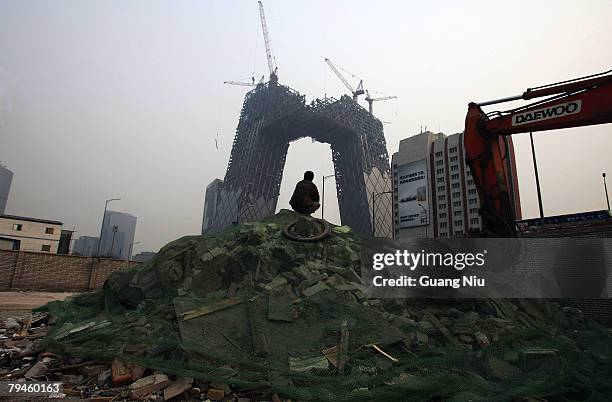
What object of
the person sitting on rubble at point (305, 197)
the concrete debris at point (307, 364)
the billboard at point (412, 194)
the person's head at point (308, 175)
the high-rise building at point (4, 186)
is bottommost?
the concrete debris at point (307, 364)

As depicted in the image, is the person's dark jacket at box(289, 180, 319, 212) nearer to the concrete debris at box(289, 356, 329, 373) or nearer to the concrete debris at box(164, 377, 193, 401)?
the concrete debris at box(289, 356, 329, 373)

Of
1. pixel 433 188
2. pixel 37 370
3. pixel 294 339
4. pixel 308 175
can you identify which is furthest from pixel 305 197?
pixel 433 188

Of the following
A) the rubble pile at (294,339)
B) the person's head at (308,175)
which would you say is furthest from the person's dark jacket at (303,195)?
the rubble pile at (294,339)

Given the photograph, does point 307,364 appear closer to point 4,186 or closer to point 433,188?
point 433,188

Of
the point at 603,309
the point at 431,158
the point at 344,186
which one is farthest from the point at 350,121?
the point at 603,309

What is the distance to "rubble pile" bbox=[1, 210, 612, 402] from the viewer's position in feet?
20.6

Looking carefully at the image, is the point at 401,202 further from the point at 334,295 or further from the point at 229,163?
the point at 334,295

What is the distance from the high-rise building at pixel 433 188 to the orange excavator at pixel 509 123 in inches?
3315

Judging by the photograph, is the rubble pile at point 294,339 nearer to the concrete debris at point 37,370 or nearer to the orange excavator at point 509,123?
the concrete debris at point 37,370

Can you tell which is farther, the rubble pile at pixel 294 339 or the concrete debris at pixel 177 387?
the rubble pile at pixel 294 339

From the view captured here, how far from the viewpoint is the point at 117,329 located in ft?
28.2

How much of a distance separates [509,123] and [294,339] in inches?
408

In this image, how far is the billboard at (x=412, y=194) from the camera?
102 m

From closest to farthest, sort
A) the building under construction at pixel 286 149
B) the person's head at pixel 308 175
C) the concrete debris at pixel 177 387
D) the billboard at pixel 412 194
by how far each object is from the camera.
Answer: the concrete debris at pixel 177 387, the person's head at pixel 308 175, the billboard at pixel 412 194, the building under construction at pixel 286 149
